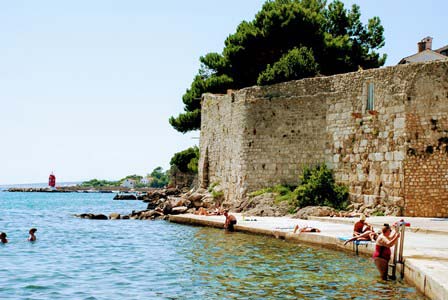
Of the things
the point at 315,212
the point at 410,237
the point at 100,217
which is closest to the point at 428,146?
the point at 315,212

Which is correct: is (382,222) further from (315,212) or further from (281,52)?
(281,52)

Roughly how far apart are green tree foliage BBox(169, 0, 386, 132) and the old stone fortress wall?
4.87 metres

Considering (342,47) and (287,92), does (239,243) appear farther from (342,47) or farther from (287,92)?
(342,47)

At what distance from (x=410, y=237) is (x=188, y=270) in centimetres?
602

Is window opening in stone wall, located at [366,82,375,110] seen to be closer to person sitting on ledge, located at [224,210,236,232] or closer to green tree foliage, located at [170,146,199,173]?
person sitting on ledge, located at [224,210,236,232]

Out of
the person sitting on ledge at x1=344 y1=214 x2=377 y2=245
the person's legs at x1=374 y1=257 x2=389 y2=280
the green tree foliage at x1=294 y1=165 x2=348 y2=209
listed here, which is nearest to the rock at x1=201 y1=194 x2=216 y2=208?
the green tree foliage at x1=294 y1=165 x2=348 y2=209

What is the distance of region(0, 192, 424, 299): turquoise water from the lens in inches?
494

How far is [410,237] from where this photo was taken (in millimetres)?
17031

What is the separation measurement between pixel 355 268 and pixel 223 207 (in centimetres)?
1798

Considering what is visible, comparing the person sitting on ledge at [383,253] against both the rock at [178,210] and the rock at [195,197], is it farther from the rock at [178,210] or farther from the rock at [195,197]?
the rock at [195,197]

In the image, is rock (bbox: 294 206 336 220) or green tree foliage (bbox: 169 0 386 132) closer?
rock (bbox: 294 206 336 220)

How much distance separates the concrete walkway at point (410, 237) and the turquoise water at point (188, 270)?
34cm

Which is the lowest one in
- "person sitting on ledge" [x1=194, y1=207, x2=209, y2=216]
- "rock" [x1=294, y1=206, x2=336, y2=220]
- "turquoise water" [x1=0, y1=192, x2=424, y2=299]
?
"turquoise water" [x1=0, y1=192, x2=424, y2=299]

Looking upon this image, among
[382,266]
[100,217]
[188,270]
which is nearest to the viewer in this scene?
[382,266]
